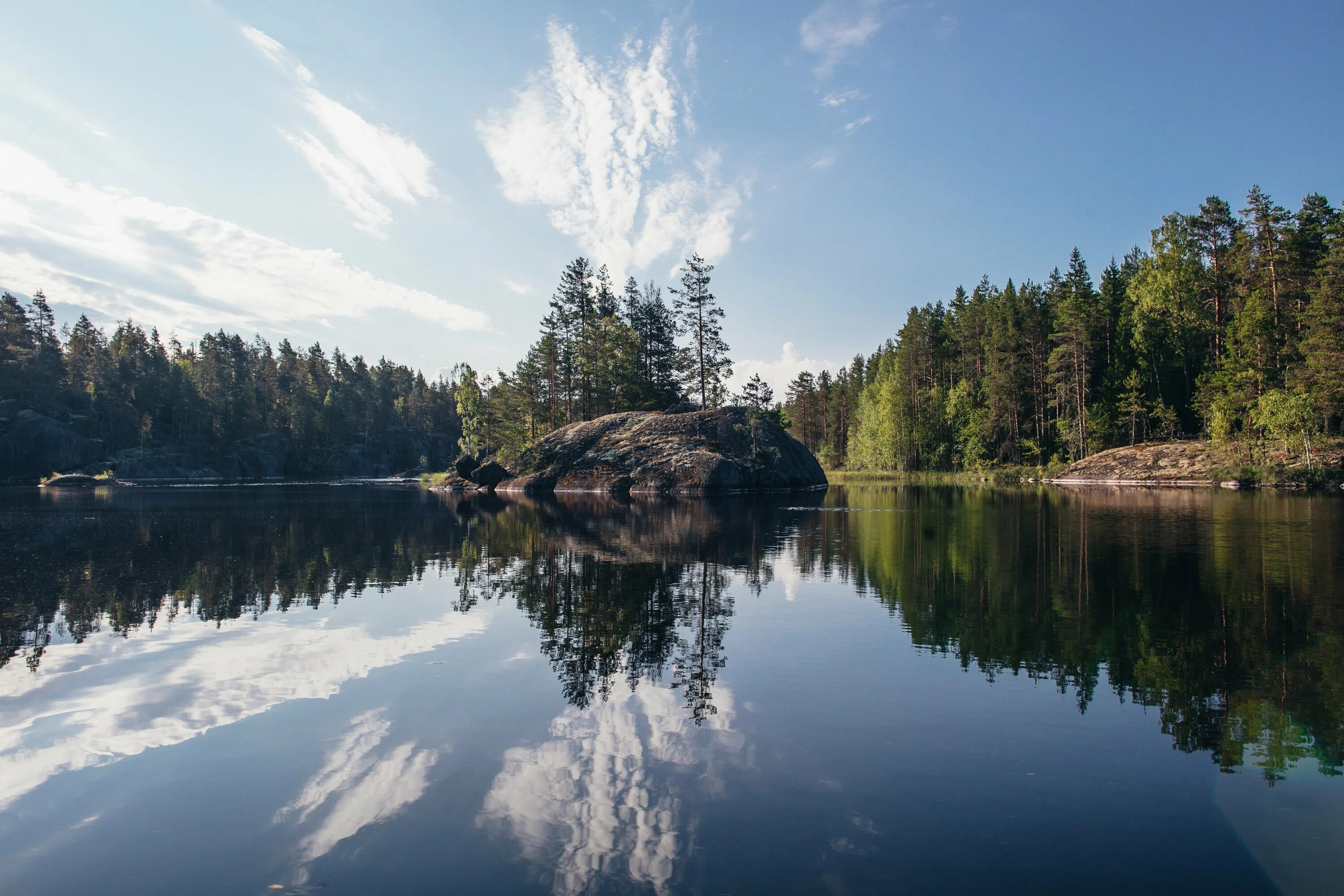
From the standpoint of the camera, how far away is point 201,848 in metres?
5.05

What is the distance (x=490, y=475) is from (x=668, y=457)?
65.2 ft

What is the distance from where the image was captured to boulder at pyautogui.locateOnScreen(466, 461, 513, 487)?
64562 millimetres

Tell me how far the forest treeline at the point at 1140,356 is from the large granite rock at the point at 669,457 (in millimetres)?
32838

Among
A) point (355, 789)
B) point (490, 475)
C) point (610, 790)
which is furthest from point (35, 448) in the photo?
point (610, 790)

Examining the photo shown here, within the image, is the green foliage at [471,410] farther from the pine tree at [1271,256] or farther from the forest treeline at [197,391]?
the pine tree at [1271,256]

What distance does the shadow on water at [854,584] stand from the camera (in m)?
8.72

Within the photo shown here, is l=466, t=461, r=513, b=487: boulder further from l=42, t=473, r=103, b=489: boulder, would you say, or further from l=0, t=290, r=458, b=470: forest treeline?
l=0, t=290, r=458, b=470: forest treeline

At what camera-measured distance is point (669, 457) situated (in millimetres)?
55500

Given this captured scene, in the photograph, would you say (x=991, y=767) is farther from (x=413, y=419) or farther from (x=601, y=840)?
(x=413, y=419)

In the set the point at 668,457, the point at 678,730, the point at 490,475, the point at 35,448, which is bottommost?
the point at 678,730

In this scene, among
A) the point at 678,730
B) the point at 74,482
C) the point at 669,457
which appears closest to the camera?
the point at 678,730

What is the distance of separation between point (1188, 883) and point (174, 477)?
418 ft

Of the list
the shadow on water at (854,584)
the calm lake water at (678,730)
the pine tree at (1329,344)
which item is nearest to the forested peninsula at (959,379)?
the pine tree at (1329,344)

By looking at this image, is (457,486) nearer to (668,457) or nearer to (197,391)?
(668,457)
